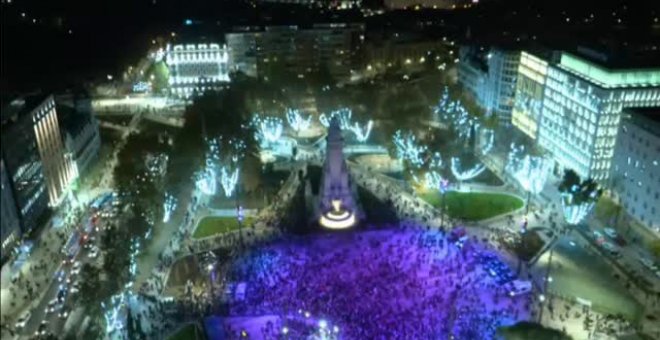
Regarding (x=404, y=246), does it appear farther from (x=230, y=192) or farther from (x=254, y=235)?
(x=230, y=192)

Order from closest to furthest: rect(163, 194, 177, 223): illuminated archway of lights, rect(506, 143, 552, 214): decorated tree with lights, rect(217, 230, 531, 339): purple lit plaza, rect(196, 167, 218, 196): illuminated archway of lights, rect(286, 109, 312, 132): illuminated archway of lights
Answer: rect(217, 230, 531, 339): purple lit plaza
rect(163, 194, 177, 223): illuminated archway of lights
rect(506, 143, 552, 214): decorated tree with lights
rect(196, 167, 218, 196): illuminated archway of lights
rect(286, 109, 312, 132): illuminated archway of lights

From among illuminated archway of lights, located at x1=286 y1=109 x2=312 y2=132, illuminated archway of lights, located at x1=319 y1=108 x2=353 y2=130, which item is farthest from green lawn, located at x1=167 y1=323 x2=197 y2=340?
illuminated archway of lights, located at x1=319 y1=108 x2=353 y2=130

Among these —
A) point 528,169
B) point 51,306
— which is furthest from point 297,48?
point 51,306

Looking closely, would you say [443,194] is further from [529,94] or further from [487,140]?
[529,94]

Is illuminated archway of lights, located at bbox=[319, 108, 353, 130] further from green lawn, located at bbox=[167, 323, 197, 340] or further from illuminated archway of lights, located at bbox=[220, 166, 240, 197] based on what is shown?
green lawn, located at bbox=[167, 323, 197, 340]

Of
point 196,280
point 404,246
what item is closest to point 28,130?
point 196,280

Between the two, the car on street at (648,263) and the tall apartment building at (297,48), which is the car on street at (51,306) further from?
the tall apartment building at (297,48)
